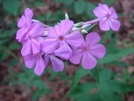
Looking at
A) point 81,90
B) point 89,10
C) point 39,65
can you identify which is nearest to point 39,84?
point 81,90

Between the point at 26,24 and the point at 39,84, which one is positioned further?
the point at 39,84

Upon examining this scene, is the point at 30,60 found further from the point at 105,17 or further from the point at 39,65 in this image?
the point at 105,17

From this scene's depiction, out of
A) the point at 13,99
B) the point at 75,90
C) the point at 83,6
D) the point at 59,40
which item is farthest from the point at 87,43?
the point at 13,99

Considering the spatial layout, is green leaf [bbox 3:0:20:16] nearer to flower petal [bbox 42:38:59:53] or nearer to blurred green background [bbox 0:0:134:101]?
blurred green background [bbox 0:0:134:101]

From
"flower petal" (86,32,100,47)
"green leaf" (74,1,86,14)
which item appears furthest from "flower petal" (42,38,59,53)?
"green leaf" (74,1,86,14)

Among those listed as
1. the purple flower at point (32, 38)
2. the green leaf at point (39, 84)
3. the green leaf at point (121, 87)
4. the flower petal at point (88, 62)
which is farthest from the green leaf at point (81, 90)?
the purple flower at point (32, 38)

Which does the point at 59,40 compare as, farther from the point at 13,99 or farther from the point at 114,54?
the point at 13,99
